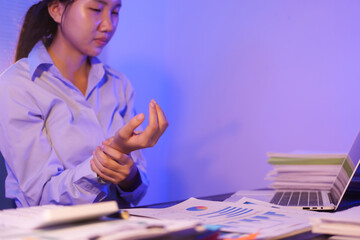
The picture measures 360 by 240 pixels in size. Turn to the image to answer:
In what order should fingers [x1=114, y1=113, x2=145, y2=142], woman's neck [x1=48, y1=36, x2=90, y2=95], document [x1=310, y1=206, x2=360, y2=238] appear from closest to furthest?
document [x1=310, y1=206, x2=360, y2=238]
fingers [x1=114, y1=113, x2=145, y2=142]
woman's neck [x1=48, y1=36, x2=90, y2=95]

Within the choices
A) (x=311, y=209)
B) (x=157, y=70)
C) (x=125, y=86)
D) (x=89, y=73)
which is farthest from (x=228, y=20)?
(x=311, y=209)

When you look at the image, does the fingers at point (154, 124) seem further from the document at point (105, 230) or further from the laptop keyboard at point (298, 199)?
the document at point (105, 230)

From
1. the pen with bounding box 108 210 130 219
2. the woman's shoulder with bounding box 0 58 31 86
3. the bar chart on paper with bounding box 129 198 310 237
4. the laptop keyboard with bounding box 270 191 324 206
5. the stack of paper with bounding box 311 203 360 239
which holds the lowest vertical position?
the laptop keyboard with bounding box 270 191 324 206

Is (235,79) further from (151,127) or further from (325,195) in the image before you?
(151,127)

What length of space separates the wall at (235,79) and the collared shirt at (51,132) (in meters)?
0.44

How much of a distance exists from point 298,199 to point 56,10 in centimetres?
A: 108

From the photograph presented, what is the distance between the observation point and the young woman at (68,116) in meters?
1.30

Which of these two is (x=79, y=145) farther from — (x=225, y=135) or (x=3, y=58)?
(x=225, y=135)

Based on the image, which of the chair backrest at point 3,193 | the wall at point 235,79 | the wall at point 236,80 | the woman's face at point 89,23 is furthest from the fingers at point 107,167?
the wall at point 236,80

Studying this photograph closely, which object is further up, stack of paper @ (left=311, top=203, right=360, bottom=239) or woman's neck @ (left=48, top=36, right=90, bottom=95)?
woman's neck @ (left=48, top=36, right=90, bottom=95)

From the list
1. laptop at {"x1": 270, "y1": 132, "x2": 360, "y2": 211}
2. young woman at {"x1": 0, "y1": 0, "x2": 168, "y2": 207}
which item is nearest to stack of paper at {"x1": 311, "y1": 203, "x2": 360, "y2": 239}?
laptop at {"x1": 270, "y1": 132, "x2": 360, "y2": 211}

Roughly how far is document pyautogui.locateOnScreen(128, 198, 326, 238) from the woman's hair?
0.94 metres

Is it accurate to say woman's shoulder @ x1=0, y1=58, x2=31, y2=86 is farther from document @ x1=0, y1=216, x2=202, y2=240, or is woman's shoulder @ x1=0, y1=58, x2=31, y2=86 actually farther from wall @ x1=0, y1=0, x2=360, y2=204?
document @ x1=0, y1=216, x2=202, y2=240

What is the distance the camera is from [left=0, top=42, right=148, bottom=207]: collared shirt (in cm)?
135
